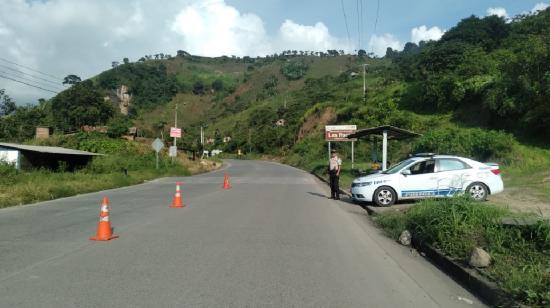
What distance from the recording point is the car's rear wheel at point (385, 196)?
15.1m

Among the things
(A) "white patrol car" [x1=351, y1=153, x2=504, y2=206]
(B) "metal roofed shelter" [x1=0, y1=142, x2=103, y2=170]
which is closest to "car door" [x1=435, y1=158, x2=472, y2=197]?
(A) "white patrol car" [x1=351, y1=153, x2=504, y2=206]

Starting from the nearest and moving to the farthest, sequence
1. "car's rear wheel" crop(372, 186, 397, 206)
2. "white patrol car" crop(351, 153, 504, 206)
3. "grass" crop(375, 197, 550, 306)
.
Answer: "grass" crop(375, 197, 550, 306)
"white patrol car" crop(351, 153, 504, 206)
"car's rear wheel" crop(372, 186, 397, 206)

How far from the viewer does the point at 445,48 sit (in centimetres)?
5428

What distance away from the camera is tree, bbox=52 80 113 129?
242 ft

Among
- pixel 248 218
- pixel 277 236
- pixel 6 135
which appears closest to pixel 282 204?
pixel 248 218

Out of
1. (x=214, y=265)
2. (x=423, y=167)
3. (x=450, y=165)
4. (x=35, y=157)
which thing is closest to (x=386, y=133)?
(x=423, y=167)

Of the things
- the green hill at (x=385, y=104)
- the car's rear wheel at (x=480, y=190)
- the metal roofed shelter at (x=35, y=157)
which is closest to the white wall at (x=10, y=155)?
the metal roofed shelter at (x=35, y=157)

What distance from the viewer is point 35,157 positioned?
33.0 metres

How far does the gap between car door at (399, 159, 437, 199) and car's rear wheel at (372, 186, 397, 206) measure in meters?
0.27

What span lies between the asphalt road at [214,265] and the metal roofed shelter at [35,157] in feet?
68.1

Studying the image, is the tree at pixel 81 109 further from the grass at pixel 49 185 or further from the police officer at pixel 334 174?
the police officer at pixel 334 174

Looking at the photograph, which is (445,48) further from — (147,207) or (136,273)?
(136,273)

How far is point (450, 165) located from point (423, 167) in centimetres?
80

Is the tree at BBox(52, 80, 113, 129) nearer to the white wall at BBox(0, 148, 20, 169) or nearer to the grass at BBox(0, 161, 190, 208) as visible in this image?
the white wall at BBox(0, 148, 20, 169)
